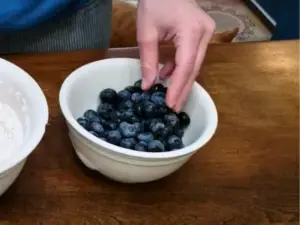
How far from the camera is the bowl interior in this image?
2.60 ft

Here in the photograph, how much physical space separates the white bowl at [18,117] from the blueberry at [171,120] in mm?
178

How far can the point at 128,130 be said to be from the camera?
74 centimetres

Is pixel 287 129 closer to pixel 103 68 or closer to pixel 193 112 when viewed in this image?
pixel 193 112

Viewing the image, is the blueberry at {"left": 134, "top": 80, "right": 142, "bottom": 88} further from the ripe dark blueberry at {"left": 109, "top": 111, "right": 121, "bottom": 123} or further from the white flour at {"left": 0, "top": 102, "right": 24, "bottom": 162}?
the white flour at {"left": 0, "top": 102, "right": 24, "bottom": 162}

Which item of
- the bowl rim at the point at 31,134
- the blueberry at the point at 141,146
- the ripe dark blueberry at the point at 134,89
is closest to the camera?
the bowl rim at the point at 31,134

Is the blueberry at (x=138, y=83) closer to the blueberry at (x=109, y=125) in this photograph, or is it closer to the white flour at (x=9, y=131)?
the blueberry at (x=109, y=125)

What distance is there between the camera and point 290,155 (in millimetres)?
870

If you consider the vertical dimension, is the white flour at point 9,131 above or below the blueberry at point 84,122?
above

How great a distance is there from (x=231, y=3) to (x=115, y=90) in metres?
2.07

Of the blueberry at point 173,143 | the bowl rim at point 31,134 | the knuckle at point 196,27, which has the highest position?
the knuckle at point 196,27

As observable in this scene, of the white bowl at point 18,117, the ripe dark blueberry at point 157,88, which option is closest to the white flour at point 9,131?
the white bowl at point 18,117

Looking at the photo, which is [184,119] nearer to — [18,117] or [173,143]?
[173,143]

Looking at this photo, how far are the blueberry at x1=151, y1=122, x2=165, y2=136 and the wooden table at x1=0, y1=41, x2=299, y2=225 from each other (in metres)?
0.09

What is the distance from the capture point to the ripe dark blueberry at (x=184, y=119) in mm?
816
